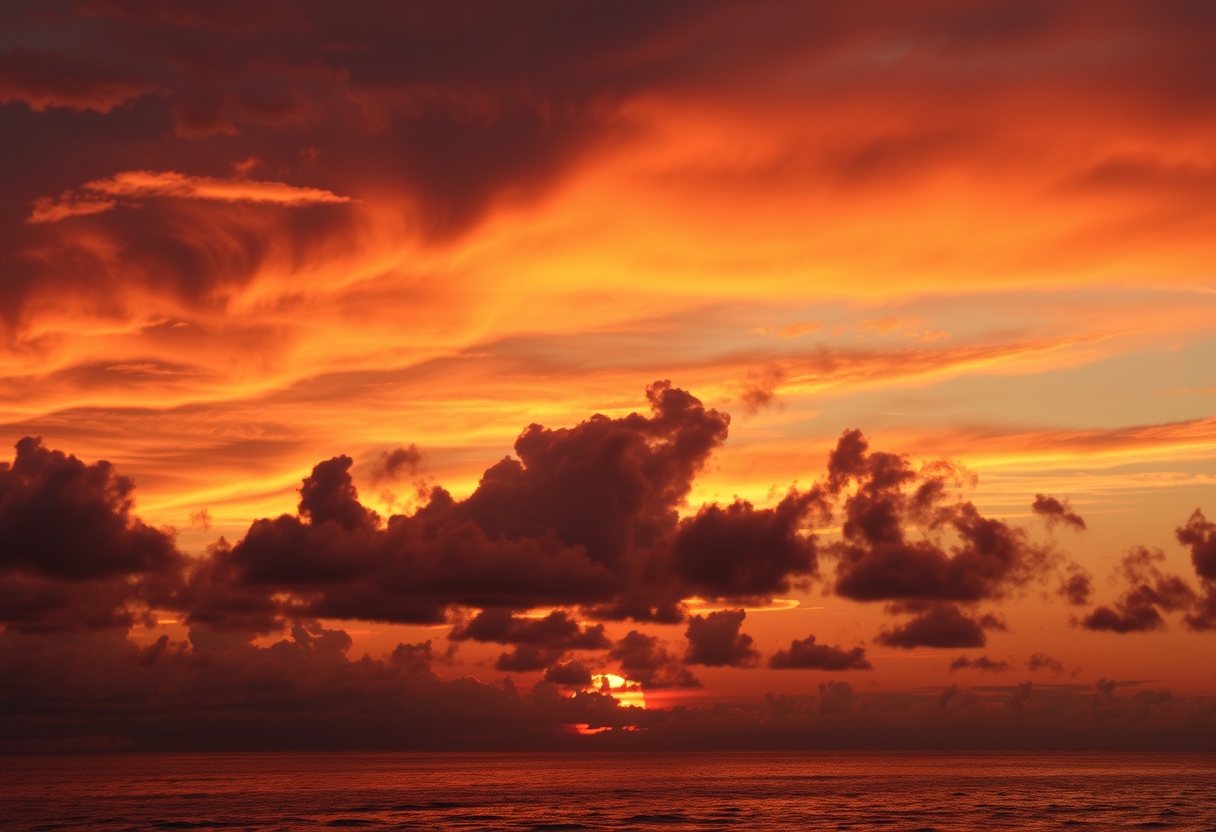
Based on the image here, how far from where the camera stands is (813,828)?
199875mm

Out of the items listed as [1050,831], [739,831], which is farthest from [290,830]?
[1050,831]

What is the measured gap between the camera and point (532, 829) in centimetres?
19888

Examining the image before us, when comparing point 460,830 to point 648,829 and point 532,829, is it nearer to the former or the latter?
point 532,829

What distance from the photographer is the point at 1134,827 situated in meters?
200

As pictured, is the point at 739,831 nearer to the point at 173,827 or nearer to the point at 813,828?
the point at 813,828

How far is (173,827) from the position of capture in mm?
199625

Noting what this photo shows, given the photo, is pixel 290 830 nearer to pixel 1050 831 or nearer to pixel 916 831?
pixel 916 831

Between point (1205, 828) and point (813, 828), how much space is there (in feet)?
224

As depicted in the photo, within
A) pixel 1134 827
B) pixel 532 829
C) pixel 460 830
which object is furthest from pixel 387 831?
pixel 1134 827

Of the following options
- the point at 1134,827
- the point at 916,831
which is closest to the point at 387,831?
the point at 916,831

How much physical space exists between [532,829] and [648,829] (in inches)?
808

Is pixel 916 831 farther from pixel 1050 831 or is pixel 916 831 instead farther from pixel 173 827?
pixel 173 827

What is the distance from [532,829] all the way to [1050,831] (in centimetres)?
9017

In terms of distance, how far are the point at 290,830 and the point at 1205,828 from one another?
15953 centimetres
